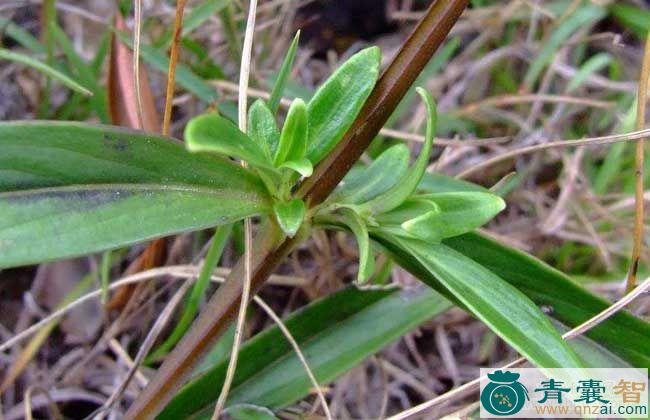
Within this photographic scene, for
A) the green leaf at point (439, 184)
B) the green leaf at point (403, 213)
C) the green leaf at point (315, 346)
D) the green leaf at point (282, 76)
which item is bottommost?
the green leaf at point (315, 346)

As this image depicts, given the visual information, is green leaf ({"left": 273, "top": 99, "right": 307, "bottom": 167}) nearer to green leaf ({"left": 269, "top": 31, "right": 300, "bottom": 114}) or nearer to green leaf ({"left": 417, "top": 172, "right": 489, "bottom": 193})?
green leaf ({"left": 269, "top": 31, "right": 300, "bottom": 114})

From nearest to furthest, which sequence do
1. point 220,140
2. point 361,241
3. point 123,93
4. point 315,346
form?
1. point 220,140
2. point 361,241
3. point 315,346
4. point 123,93

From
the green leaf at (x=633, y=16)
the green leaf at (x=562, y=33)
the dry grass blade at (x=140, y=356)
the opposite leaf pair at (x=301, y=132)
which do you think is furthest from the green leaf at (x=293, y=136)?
the green leaf at (x=633, y=16)

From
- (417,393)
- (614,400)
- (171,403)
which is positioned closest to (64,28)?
(171,403)

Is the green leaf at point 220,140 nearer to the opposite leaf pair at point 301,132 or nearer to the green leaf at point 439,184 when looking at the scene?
the opposite leaf pair at point 301,132

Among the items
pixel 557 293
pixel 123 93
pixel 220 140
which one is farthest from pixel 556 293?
pixel 123 93

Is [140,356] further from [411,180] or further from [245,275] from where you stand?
[411,180]
